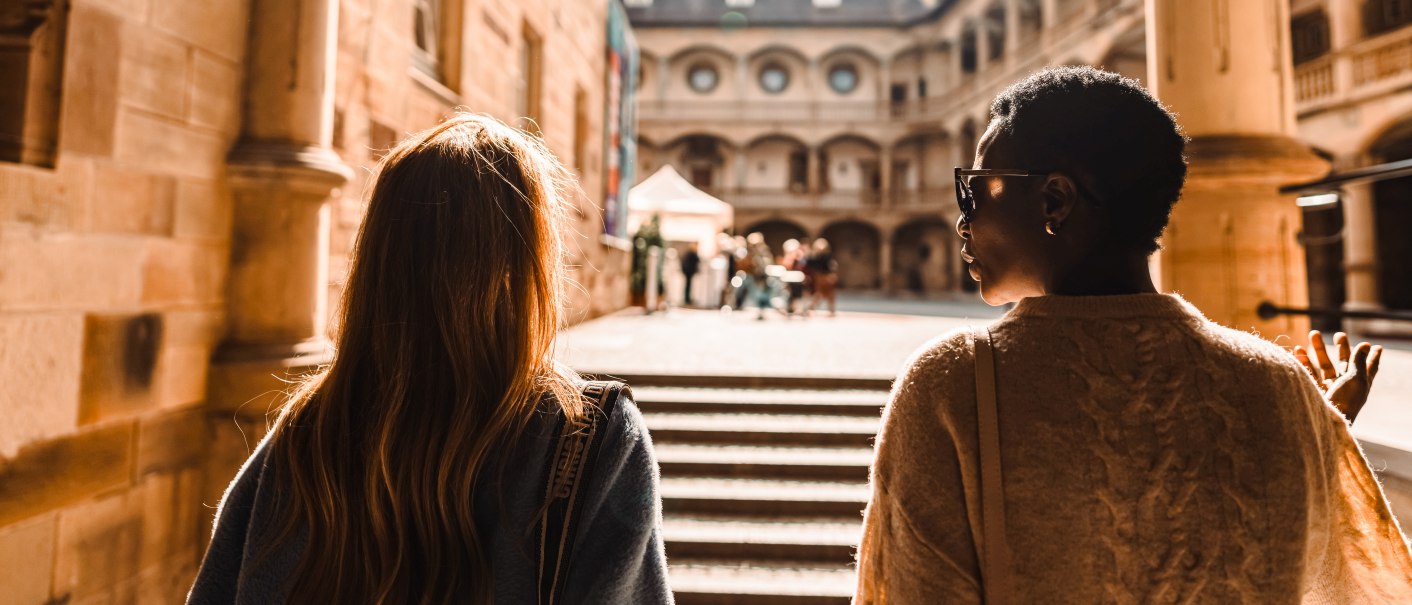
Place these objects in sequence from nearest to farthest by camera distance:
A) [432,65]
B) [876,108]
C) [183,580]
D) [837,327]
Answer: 1. [183,580]
2. [432,65]
3. [837,327]
4. [876,108]

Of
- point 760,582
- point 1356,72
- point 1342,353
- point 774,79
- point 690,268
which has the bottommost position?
point 760,582

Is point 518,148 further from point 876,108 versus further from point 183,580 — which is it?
point 876,108

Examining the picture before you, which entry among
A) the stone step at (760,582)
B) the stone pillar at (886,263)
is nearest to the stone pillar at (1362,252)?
the stone step at (760,582)

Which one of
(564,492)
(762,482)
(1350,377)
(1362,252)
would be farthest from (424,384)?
(1362,252)

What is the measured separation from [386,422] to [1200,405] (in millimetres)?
1110

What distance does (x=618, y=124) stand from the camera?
12906 millimetres

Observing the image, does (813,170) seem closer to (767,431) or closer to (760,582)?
(767,431)

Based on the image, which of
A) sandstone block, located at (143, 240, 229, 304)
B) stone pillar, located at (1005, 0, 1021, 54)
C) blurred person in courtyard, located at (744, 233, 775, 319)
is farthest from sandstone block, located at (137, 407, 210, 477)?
stone pillar, located at (1005, 0, 1021, 54)

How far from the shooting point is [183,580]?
2.76 metres

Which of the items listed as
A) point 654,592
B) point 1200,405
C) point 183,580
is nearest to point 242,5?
point 183,580

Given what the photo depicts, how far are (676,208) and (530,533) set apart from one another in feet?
45.4

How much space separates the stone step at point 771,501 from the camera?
3.64 meters

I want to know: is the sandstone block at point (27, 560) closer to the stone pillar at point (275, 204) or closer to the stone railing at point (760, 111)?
the stone pillar at point (275, 204)

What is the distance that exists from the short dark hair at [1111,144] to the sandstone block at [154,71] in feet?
9.77
